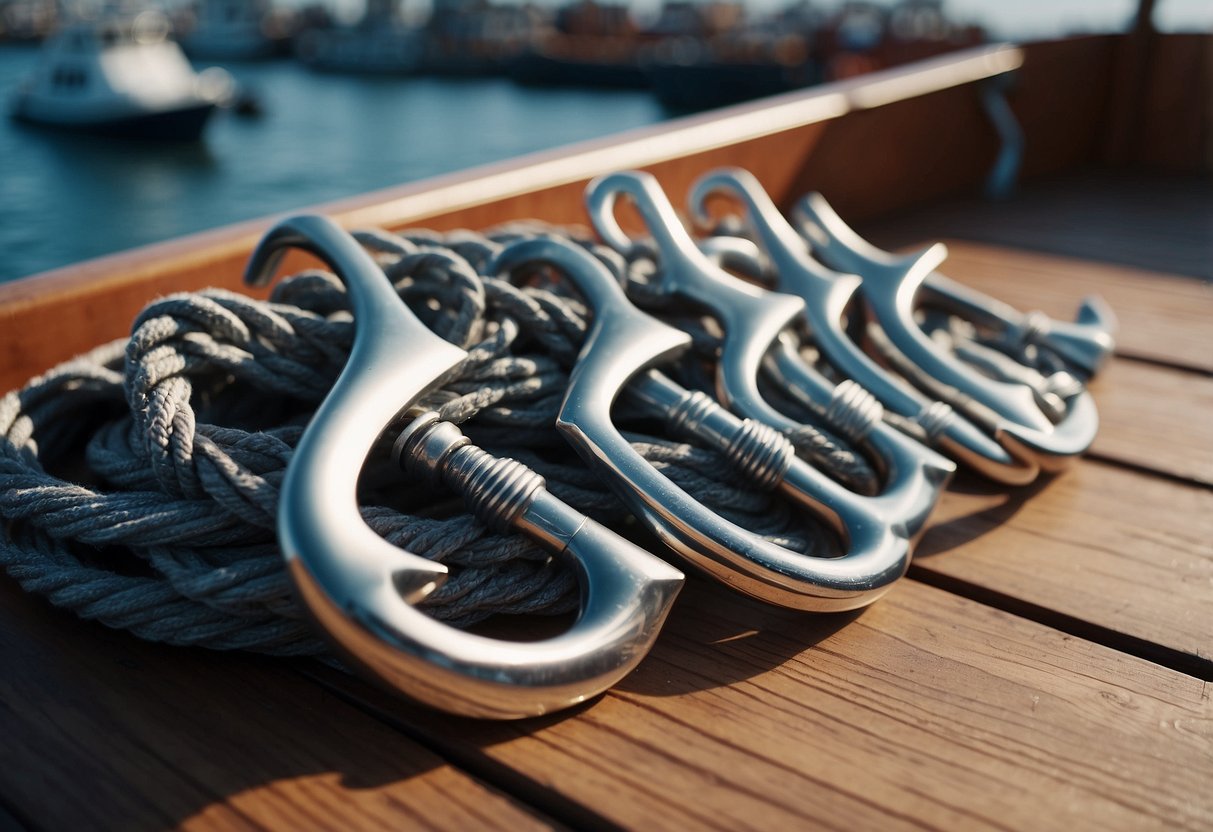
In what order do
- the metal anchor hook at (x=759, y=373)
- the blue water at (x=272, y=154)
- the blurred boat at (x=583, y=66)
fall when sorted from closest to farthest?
the metal anchor hook at (x=759, y=373) < the blue water at (x=272, y=154) < the blurred boat at (x=583, y=66)

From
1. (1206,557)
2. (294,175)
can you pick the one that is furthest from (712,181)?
(294,175)

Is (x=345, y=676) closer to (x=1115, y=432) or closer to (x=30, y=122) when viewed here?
(x=1115, y=432)

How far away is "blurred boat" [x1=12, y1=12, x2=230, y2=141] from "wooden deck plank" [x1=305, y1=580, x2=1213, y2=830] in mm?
15433

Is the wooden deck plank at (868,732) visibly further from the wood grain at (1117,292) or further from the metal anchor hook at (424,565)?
the wood grain at (1117,292)

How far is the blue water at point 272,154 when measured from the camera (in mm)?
11078

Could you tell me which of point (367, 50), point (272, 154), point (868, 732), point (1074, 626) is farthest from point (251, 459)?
point (367, 50)

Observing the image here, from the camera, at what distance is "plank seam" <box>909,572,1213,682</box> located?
0.75m

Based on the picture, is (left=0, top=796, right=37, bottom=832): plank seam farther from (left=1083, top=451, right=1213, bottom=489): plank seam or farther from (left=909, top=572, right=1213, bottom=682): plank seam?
(left=1083, top=451, right=1213, bottom=489): plank seam

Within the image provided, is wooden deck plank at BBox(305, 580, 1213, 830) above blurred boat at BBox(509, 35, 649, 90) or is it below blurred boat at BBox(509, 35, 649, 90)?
below

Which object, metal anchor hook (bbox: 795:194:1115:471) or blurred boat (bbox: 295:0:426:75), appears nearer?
metal anchor hook (bbox: 795:194:1115:471)

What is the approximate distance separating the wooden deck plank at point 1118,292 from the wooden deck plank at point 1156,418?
Answer: 74mm

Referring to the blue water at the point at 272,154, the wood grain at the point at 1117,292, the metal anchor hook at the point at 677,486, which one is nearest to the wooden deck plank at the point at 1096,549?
the metal anchor hook at the point at 677,486

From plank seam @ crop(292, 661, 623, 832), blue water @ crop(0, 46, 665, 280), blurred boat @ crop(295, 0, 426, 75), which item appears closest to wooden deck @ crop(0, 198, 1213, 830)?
plank seam @ crop(292, 661, 623, 832)

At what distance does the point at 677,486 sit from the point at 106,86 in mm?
15586
